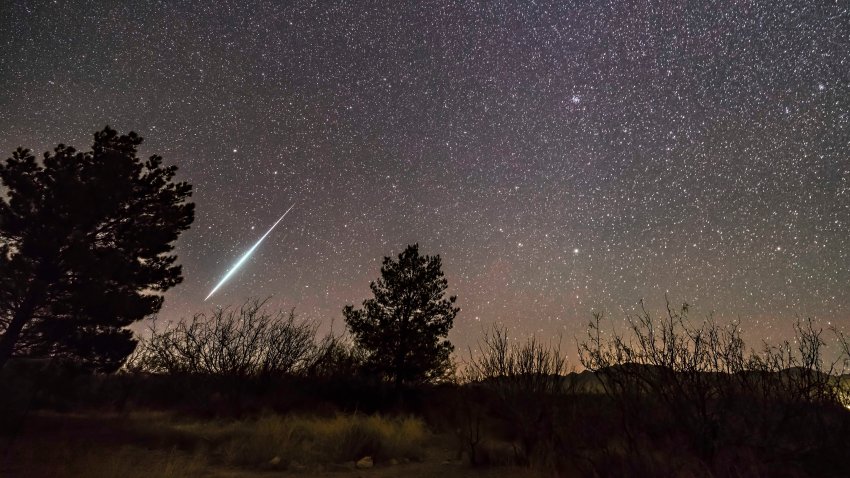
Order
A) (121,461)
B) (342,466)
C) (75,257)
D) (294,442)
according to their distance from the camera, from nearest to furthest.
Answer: (121,461)
(342,466)
(294,442)
(75,257)

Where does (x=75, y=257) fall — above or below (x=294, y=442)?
above

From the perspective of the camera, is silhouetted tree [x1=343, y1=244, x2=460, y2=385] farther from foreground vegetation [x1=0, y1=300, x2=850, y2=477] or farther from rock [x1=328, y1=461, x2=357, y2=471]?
rock [x1=328, y1=461, x2=357, y2=471]

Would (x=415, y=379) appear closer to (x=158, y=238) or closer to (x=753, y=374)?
(x=158, y=238)

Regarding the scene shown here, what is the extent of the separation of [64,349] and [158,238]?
14.5 ft

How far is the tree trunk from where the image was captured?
45.4ft

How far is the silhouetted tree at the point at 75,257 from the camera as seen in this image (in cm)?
1400

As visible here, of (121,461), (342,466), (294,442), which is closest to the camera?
(121,461)

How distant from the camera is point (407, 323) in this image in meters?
25.2

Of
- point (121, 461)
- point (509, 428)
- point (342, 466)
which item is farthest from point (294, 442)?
point (509, 428)

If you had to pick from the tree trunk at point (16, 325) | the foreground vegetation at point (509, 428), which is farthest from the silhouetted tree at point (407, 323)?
the tree trunk at point (16, 325)

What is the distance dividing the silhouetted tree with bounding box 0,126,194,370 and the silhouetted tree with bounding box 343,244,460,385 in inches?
445

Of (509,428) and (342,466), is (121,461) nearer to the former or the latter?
(342,466)

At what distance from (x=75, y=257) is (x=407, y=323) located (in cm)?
1557

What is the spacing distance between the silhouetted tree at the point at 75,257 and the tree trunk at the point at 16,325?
0.03m
